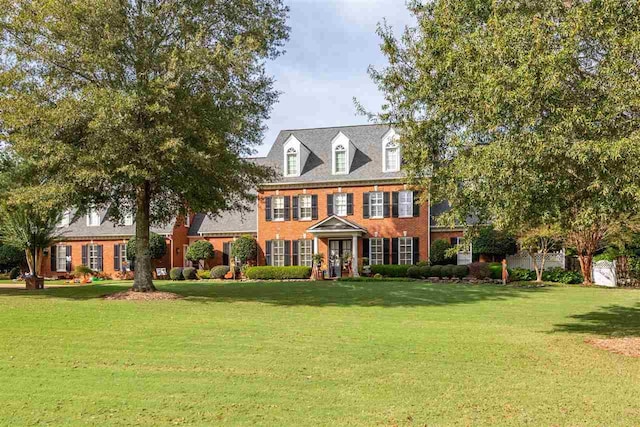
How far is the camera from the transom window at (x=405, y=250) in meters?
33.6

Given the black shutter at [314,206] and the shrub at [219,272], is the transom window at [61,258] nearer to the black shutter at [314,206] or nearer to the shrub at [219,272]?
the shrub at [219,272]

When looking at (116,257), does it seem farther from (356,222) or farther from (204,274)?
(356,222)

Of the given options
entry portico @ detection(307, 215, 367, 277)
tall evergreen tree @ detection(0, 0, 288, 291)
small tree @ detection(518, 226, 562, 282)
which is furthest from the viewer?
entry portico @ detection(307, 215, 367, 277)

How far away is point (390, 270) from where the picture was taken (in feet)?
108

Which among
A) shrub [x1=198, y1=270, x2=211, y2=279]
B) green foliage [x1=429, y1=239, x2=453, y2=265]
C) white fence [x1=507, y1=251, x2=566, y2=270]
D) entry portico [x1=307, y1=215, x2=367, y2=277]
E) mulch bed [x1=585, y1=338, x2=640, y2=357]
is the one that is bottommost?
shrub [x1=198, y1=270, x2=211, y2=279]

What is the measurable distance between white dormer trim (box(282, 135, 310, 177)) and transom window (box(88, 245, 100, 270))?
14.5 m

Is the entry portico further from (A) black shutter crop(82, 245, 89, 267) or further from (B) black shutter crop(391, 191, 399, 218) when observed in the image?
(A) black shutter crop(82, 245, 89, 267)

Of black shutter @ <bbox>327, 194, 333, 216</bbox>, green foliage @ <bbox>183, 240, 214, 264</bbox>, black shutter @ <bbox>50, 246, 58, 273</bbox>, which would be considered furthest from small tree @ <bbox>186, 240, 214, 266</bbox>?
black shutter @ <bbox>50, 246, 58, 273</bbox>

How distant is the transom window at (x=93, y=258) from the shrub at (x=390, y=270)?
19.2 metres

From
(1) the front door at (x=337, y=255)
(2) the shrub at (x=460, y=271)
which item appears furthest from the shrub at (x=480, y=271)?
(1) the front door at (x=337, y=255)

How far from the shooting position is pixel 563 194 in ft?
35.4

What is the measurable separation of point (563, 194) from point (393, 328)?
Result: 189 inches

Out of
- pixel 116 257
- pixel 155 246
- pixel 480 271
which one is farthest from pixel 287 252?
pixel 116 257

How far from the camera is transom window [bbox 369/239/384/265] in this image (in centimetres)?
3406
